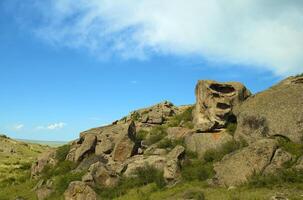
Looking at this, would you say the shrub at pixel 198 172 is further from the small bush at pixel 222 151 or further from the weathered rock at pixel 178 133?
the weathered rock at pixel 178 133

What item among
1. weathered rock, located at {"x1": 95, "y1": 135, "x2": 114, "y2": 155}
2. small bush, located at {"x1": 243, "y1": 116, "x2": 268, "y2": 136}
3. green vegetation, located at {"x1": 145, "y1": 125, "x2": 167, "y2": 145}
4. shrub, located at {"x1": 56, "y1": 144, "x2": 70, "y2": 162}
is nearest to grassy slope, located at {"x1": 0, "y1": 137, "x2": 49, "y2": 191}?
shrub, located at {"x1": 56, "y1": 144, "x2": 70, "y2": 162}

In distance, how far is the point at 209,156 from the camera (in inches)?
1367

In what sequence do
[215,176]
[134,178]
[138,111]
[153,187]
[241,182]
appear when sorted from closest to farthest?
[241,182]
[215,176]
[153,187]
[134,178]
[138,111]

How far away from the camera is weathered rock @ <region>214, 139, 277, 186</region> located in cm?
2842

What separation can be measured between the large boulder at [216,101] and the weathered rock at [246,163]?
331 inches

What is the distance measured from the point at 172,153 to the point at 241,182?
8986mm

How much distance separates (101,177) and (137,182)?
10.7ft

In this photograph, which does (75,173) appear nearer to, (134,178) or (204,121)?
(134,178)

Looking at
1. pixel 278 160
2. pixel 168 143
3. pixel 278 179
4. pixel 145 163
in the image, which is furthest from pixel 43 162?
pixel 278 179

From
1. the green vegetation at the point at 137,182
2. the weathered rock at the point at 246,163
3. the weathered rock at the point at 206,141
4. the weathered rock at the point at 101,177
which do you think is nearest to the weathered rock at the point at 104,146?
the weathered rock at the point at 101,177

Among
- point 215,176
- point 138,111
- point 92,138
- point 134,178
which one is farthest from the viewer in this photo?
point 138,111

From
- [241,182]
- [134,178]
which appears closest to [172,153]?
[134,178]

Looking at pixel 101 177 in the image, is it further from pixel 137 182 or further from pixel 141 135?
pixel 141 135

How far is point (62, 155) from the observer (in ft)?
161
